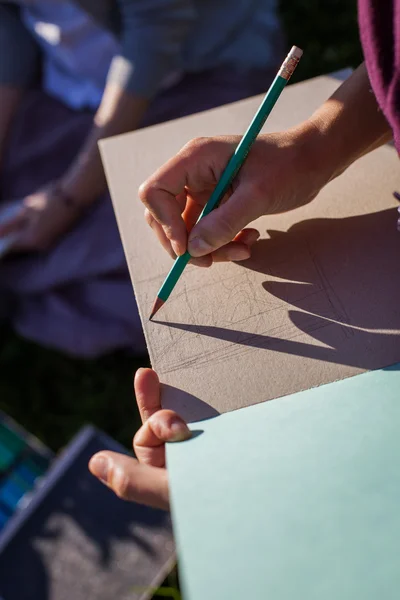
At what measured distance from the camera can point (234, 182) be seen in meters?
0.62

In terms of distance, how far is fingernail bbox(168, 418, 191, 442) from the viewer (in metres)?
0.53

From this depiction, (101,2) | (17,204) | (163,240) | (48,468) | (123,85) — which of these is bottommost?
(48,468)

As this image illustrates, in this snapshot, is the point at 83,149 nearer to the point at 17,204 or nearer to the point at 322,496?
the point at 17,204

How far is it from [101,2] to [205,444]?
33.1 inches

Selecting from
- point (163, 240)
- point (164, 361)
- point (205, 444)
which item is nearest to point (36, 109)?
point (163, 240)

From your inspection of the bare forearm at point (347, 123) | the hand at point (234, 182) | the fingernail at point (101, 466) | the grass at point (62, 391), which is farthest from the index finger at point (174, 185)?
the grass at point (62, 391)

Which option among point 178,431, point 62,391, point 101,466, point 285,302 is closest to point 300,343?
point 285,302

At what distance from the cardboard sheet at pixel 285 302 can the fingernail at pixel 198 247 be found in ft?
0.17

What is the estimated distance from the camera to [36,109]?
122 cm

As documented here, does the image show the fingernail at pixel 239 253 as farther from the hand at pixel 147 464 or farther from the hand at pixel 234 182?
the hand at pixel 147 464

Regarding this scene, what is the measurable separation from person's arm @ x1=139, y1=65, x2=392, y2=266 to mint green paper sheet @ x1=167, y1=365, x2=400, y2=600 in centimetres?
20

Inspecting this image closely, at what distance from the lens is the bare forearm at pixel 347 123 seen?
0.64 meters

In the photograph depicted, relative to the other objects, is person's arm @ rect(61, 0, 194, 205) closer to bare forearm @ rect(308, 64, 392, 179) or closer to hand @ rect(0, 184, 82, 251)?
hand @ rect(0, 184, 82, 251)

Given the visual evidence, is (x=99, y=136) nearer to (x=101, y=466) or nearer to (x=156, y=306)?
(x=156, y=306)
